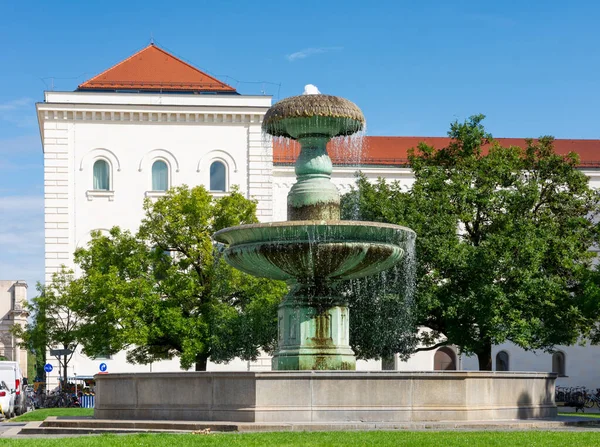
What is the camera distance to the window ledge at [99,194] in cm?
5834

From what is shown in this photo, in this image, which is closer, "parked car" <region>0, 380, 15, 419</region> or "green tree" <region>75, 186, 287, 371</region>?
"parked car" <region>0, 380, 15, 419</region>

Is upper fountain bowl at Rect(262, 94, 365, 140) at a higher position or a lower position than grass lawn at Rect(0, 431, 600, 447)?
higher

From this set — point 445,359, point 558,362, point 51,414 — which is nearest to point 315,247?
point 51,414

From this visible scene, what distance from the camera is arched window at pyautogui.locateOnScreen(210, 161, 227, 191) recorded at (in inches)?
2328

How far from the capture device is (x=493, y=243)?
4091cm

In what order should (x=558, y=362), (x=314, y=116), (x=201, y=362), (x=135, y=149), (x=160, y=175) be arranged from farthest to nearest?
(x=558, y=362) → (x=160, y=175) → (x=135, y=149) → (x=201, y=362) → (x=314, y=116)

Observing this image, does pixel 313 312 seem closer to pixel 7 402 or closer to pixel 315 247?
pixel 315 247

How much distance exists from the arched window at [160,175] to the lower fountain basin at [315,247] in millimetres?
36520

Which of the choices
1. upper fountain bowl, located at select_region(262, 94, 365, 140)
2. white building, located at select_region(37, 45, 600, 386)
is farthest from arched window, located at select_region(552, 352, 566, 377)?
upper fountain bowl, located at select_region(262, 94, 365, 140)

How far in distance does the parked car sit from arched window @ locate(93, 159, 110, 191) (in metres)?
24.2

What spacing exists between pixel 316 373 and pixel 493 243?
74.4 ft

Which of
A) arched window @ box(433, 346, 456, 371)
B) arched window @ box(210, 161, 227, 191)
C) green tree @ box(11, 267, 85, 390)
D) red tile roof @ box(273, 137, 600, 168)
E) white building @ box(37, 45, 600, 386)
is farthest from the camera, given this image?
arched window @ box(433, 346, 456, 371)

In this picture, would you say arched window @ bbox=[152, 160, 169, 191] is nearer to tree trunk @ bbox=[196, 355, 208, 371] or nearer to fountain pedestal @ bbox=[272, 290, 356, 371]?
tree trunk @ bbox=[196, 355, 208, 371]

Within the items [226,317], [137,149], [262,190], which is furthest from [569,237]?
[137,149]
